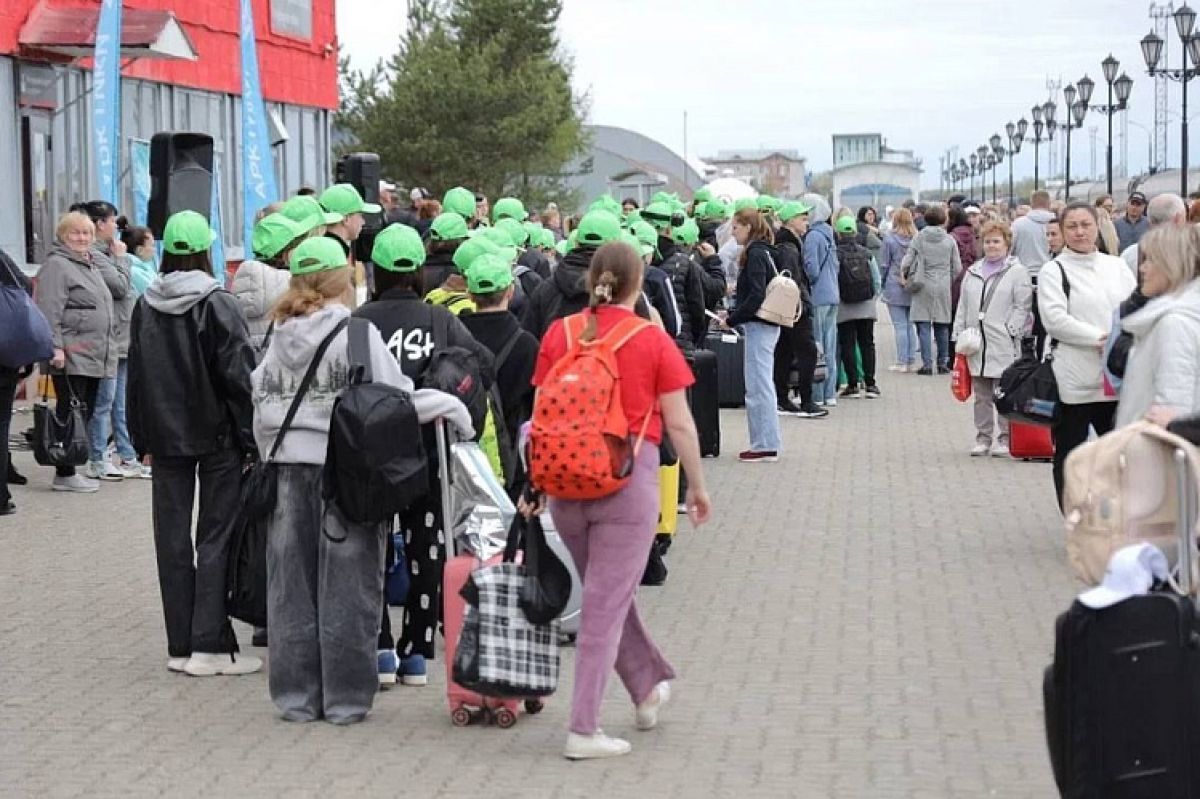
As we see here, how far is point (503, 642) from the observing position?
729 centimetres

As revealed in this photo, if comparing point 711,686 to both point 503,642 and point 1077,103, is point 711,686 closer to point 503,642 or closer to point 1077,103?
point 503,642

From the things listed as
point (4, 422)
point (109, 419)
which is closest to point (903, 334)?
point (109, 419)

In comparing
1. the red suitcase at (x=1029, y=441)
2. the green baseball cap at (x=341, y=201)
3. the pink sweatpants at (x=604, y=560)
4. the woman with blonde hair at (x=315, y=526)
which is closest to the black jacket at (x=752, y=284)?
the red suitcase at (x=1029, y=441)

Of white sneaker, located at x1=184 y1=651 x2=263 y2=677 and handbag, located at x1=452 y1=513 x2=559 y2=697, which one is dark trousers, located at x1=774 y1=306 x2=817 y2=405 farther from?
handbag, located at x1=452 y1=513 x2=559 y2=697

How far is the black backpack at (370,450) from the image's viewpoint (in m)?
7.57

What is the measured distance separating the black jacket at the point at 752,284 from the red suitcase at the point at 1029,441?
1.95 meters

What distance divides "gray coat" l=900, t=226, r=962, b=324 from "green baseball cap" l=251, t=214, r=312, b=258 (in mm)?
14872

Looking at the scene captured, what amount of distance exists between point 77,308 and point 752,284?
466 cm

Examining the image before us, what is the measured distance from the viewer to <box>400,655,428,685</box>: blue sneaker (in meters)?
8.58

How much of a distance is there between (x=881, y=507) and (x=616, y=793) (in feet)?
24.2

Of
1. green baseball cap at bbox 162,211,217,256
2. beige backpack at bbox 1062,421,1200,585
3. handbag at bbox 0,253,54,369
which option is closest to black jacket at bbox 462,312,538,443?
green baseball cap at bbox 162,211,217,256

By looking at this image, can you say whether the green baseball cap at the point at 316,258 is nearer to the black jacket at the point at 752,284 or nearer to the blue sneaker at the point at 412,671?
the blue sneaker at the point at 412,671

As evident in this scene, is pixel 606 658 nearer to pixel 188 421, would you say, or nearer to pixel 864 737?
pixel 864 737

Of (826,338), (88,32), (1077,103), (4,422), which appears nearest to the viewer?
(4,422)
